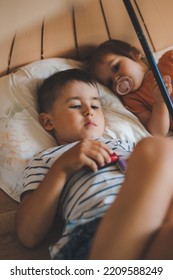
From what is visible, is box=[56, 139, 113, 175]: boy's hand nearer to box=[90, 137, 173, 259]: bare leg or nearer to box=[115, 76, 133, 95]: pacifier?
box=[90, 137, 173, 259]: bare leg

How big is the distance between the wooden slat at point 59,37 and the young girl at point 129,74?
10 cm

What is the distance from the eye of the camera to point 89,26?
1261mm

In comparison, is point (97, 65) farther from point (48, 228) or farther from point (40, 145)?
point (48, 228)

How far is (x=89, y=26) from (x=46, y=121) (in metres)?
0.41

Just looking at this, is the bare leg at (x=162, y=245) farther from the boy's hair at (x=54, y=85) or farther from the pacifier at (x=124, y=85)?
the pacifier at (x=124, y=85)

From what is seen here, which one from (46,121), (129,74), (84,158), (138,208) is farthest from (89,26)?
(138,208)

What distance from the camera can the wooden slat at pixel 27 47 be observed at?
3.38 ft

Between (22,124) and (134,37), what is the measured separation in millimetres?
584

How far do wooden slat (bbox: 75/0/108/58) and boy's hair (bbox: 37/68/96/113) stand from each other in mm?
186

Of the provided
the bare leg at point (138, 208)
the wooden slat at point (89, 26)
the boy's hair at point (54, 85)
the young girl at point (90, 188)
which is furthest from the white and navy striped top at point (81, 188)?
the wooden slat at point (89, 26)

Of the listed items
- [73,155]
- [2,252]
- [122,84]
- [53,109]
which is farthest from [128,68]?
[2,252]

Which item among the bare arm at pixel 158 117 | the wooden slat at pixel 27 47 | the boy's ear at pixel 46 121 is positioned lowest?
the bare arm at pixel 158 117

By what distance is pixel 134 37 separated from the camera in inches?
53.8

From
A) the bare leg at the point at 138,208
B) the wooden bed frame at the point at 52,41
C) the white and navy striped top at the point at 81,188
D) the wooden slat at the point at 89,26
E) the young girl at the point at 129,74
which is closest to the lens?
the bare leg at the point at 138,208
